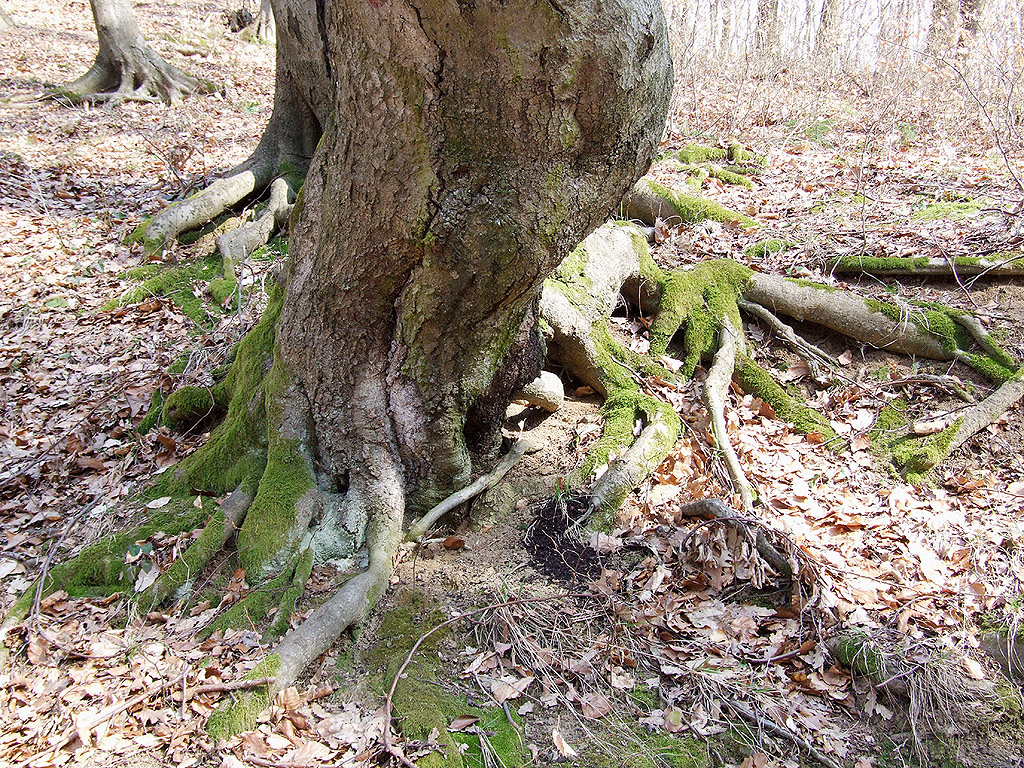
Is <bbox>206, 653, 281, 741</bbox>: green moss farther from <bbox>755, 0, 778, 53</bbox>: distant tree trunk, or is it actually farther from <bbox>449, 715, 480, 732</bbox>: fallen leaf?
<bbox>755, 0, 778, 53</bbox>: distant tree trunk

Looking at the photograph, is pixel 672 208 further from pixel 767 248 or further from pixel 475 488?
pixel 475 488

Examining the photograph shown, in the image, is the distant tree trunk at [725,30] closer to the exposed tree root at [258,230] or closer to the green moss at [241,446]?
the exposed tree root at [258,230]

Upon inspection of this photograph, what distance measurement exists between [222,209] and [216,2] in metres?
16.2

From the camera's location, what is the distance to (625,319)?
5.64 m

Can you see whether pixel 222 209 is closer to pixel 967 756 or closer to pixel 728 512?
pixel 728 512

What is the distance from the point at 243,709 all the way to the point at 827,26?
12.6m

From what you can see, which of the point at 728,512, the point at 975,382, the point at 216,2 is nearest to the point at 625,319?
the point at 728,512

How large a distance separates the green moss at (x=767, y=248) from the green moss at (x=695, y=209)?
2.01 feet

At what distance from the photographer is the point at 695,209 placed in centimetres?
696

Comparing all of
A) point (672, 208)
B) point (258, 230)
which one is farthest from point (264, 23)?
point (672, 208)

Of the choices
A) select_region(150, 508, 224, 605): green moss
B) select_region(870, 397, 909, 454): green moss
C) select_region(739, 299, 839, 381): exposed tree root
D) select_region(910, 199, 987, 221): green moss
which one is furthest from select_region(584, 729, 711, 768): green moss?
select_region(910, 199, 987, 221): green moss

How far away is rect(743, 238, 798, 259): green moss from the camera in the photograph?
243 inches

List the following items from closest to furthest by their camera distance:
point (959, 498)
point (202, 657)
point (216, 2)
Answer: point (202, 657), point (959, 498), point (216, 2)

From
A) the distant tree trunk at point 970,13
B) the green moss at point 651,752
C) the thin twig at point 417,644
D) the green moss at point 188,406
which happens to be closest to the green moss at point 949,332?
the thin twig at point 417,644
